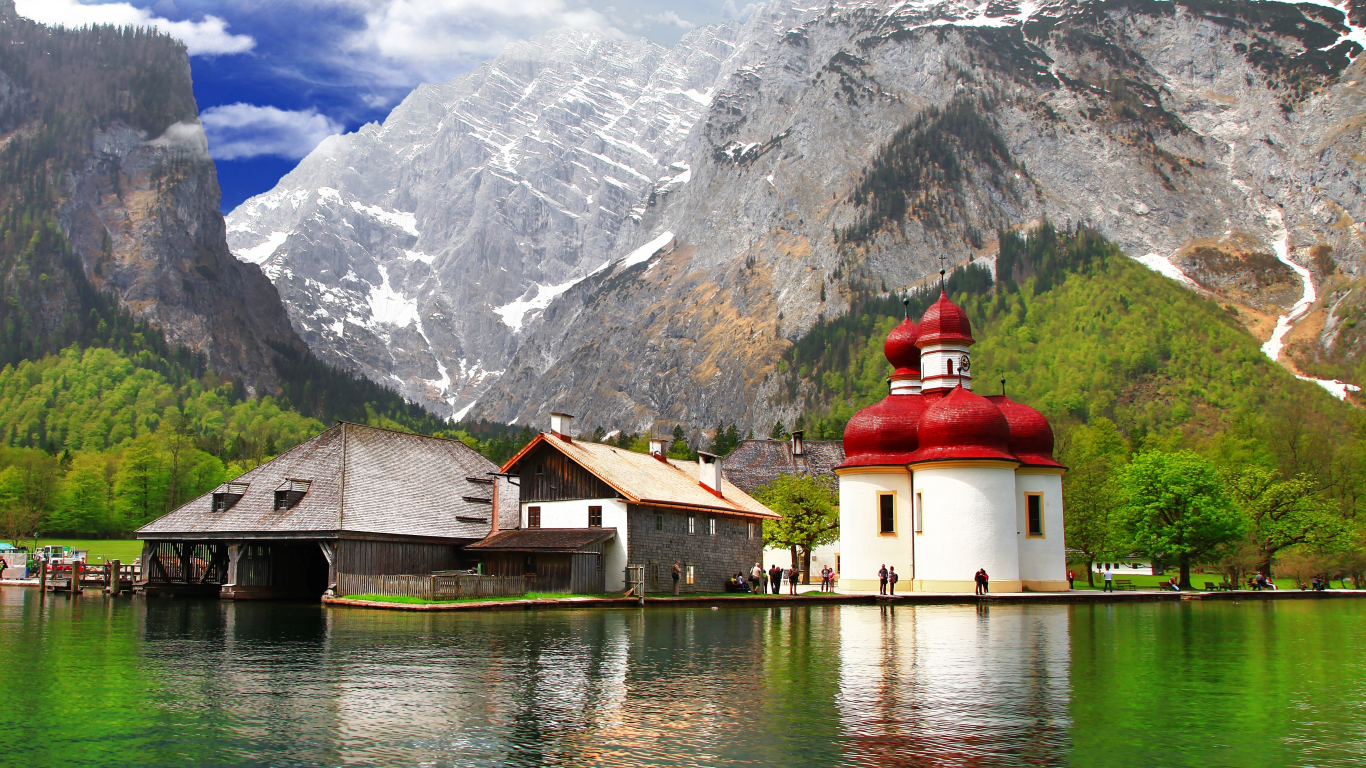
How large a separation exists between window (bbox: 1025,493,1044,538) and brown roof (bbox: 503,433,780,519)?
601 inches

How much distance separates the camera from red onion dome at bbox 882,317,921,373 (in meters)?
67.1

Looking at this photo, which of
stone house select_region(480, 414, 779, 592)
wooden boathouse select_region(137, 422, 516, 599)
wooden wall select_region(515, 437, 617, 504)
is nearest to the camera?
wooden boathouse select_region(137, 422, 516, 599)

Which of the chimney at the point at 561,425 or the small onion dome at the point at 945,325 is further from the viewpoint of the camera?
the small onion dome at the point at 945,325

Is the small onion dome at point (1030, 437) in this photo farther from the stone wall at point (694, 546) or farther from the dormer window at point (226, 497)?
the dormer window at point (226, 497)

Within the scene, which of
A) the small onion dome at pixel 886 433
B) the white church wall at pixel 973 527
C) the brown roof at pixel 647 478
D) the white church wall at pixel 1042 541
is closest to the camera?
the white church wall at pixel 973 527

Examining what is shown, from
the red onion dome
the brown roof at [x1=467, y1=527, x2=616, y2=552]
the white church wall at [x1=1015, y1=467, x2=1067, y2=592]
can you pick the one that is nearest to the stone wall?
the brown roof at [x1=467, y1=527, x2=616, y2=552]

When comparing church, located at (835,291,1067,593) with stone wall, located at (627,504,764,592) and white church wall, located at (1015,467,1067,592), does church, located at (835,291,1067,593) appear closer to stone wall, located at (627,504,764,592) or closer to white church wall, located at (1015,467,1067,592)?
white church wall, located at (1015,467,1067,592)

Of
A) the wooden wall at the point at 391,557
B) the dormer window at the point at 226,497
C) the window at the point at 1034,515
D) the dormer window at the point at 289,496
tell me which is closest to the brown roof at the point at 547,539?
the wooden wall at the point at 391,557

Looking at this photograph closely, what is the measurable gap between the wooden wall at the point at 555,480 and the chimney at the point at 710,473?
11895mm

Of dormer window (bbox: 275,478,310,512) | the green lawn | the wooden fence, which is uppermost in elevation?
dormer window (bbox: 275,478,310,512)

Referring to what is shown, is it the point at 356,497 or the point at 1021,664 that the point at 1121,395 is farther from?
the point at 1021,664

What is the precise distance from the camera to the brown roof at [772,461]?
88875 mm

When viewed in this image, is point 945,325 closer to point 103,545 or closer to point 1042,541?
point 1042,541

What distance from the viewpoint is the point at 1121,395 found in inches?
6885
